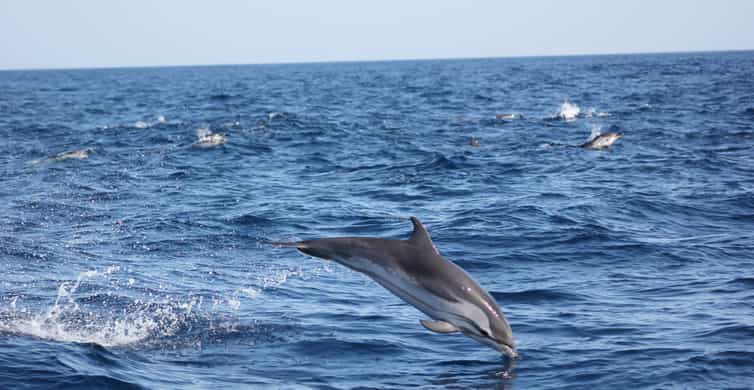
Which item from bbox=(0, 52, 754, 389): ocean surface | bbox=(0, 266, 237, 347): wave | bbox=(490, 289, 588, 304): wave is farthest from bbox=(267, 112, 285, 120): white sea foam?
bbox=(490, 289, 588, 304): wave

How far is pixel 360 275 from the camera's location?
13.0 metres

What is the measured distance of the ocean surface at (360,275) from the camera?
8688 millimetres

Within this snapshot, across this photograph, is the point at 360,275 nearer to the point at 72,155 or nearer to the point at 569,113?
the point at 72,155

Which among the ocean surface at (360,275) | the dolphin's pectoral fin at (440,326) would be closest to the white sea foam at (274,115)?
the ocean surface at (360,275)

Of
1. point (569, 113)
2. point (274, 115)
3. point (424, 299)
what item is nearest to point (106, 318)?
point (424, 299)

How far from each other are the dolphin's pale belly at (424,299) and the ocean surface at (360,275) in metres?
0.66

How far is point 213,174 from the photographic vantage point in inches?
918

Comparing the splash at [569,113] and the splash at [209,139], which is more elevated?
the splash at [569,113]

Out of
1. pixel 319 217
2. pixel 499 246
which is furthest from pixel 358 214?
pixel 499 246

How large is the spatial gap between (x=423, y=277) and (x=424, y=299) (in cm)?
20

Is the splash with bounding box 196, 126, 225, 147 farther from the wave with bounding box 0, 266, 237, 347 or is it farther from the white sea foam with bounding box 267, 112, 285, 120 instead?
the wave with bounding box 0, 266, 237, 347

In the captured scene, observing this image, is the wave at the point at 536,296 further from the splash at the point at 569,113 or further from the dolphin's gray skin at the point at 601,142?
the splash at the point at 569,113

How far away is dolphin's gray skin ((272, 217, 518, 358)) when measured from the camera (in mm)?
7812

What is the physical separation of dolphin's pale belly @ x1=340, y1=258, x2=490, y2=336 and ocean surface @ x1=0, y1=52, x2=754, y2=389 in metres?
0.66
